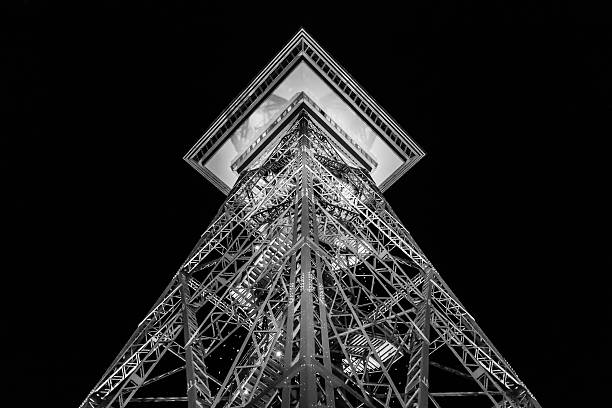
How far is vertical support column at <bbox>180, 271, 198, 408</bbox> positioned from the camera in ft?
37.1

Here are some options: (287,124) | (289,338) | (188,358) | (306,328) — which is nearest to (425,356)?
(289,338)

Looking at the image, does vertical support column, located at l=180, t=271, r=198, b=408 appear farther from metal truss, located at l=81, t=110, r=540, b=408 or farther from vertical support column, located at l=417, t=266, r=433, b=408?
vertical support column, located at l=417, t=266, r=433, b=408

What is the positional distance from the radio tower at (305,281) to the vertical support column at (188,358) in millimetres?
41

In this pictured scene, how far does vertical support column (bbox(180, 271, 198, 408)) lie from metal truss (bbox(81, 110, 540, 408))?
0.03 meters

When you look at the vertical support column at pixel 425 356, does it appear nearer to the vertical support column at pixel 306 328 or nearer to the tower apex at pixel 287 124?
the vertical support column at pixel 306 328

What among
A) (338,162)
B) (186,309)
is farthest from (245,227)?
(186,309)

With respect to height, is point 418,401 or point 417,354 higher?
point 417,354

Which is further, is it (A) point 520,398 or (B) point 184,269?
(B) point 184,269

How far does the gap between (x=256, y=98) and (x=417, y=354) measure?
16.5 m

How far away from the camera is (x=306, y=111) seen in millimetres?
25875

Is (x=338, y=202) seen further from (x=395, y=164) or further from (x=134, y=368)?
(x=395, y=164)

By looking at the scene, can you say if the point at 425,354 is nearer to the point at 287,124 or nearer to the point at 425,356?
the point at 425,356

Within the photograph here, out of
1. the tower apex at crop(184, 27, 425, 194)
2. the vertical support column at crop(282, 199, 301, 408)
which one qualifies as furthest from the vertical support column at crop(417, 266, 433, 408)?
the tower apex at crop(184, 27, 425, 194)

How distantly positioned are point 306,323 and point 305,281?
1158mm
